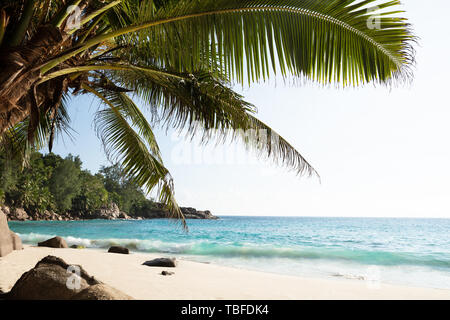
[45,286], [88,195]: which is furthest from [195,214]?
[45,286]

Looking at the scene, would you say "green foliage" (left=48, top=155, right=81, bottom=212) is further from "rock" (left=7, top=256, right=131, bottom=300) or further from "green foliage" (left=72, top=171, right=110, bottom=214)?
"rock" (left=7, top=256, right=131, bottom=300)

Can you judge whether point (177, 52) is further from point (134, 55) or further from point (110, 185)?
point (110, 185)

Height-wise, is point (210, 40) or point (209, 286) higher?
point (210, 40)

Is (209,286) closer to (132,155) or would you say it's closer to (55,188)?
(132,155)

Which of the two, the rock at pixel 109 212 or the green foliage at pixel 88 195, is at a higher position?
the green foliage at pixel 88 195

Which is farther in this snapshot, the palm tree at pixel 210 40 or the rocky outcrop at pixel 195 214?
the rocky outcrop at pixel 195 214

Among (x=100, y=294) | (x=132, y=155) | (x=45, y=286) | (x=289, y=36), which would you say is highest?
(x=289, y=36)

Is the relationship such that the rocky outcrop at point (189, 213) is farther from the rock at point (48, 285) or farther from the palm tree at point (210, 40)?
the palm tree at point (210, 40)

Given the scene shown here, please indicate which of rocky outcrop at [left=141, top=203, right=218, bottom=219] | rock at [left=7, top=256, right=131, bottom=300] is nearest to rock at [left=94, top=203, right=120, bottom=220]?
rocky outcrop at [left=141, top=203, right=218, bottom=219]

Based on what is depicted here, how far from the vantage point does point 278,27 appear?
9.61 feet

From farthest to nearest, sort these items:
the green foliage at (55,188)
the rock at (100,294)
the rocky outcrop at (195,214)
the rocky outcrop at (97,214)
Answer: the rocky outcrop at (195,214) < the rocky outcrop at (97,214) < the green foliage at (55,188) < the rock at (100,294)

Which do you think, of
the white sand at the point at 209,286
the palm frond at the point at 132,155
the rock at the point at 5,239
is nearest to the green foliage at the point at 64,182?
the rock at the point at 5,239

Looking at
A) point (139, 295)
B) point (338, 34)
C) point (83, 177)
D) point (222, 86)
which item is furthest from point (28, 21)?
point (83, 177)

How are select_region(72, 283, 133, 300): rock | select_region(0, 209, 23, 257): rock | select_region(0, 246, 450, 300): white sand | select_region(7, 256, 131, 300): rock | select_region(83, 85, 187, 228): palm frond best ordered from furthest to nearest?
select_region(0, 209, 23, 257): rock
select_region(0, 246, 450, 300): white sand
select_region(83, 85, 187, 228): palm frond
select_region(7, 256, 131, 300): rock
select_region(72, 283, 133, 300): rock
